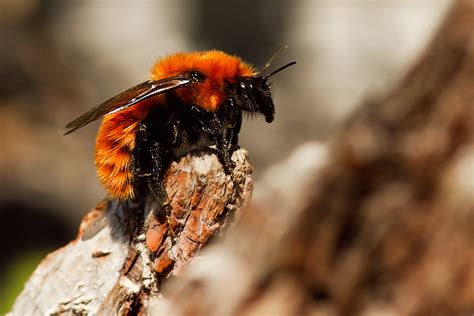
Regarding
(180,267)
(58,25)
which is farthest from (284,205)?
(58,25)

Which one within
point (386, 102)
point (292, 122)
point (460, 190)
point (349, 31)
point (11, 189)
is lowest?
point (460, 190)

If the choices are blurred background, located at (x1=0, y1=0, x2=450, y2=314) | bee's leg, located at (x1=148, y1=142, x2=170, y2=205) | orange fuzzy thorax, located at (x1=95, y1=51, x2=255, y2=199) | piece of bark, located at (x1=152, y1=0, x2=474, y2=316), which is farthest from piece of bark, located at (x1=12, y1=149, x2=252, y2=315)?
blurred background, located at (x1=0, y1=0, x2=450, y2=314)

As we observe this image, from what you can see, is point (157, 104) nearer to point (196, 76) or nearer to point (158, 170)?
point (196, 76)

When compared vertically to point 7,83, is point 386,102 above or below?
below

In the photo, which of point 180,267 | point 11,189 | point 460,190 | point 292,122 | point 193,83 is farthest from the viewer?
point 292,122

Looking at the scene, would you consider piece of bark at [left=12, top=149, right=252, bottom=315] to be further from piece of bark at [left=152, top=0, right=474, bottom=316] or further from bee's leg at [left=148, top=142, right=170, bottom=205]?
piece of bark at [left=152, top=0, right=474, bottom=316]

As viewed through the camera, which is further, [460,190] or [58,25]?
[58,25]

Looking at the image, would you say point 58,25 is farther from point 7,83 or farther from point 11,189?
point 11,189

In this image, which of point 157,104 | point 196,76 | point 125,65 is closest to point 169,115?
point 157,104
